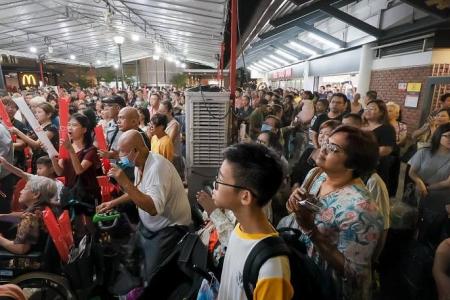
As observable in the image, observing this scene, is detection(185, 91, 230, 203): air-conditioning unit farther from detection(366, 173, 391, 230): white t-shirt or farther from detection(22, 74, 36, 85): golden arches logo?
detection(22, 74, 36, 85): golden arches logo

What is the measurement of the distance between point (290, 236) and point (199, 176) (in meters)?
2.89

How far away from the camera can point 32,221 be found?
2354 mm

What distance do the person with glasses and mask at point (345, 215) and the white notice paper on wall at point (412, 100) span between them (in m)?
6.85

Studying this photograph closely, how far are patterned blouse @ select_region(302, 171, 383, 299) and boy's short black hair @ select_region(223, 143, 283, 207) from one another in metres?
0.42

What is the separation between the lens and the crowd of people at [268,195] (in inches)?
47.9

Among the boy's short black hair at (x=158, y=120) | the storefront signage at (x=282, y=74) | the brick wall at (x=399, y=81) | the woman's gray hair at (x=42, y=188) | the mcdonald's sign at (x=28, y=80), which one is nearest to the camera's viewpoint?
the woman's gray hair at (x=42, y=188)

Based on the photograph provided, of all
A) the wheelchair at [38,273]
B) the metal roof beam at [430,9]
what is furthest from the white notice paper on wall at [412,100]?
the wheelchair at [38,273]

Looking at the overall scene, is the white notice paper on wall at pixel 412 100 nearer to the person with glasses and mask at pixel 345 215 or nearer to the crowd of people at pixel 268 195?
the crowd of people at pixel 268 195

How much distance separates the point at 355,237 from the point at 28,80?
701 inches

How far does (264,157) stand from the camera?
1.21m

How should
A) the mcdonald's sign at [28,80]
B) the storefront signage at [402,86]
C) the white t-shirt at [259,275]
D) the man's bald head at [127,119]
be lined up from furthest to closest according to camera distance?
the mcdonald's sign at [28,80] < the storefront signage at [402,86] < the man's bald head at [127,119] < the white t-shirt at [259,275]

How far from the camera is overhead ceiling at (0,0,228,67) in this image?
6.65 m

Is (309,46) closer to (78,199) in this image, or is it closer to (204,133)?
(204,133)

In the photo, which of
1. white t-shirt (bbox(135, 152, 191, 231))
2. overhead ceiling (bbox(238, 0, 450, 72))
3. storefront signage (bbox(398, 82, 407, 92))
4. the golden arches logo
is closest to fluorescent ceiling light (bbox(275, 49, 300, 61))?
overhead ceiling (bbox(238, 0, 450, 72))
